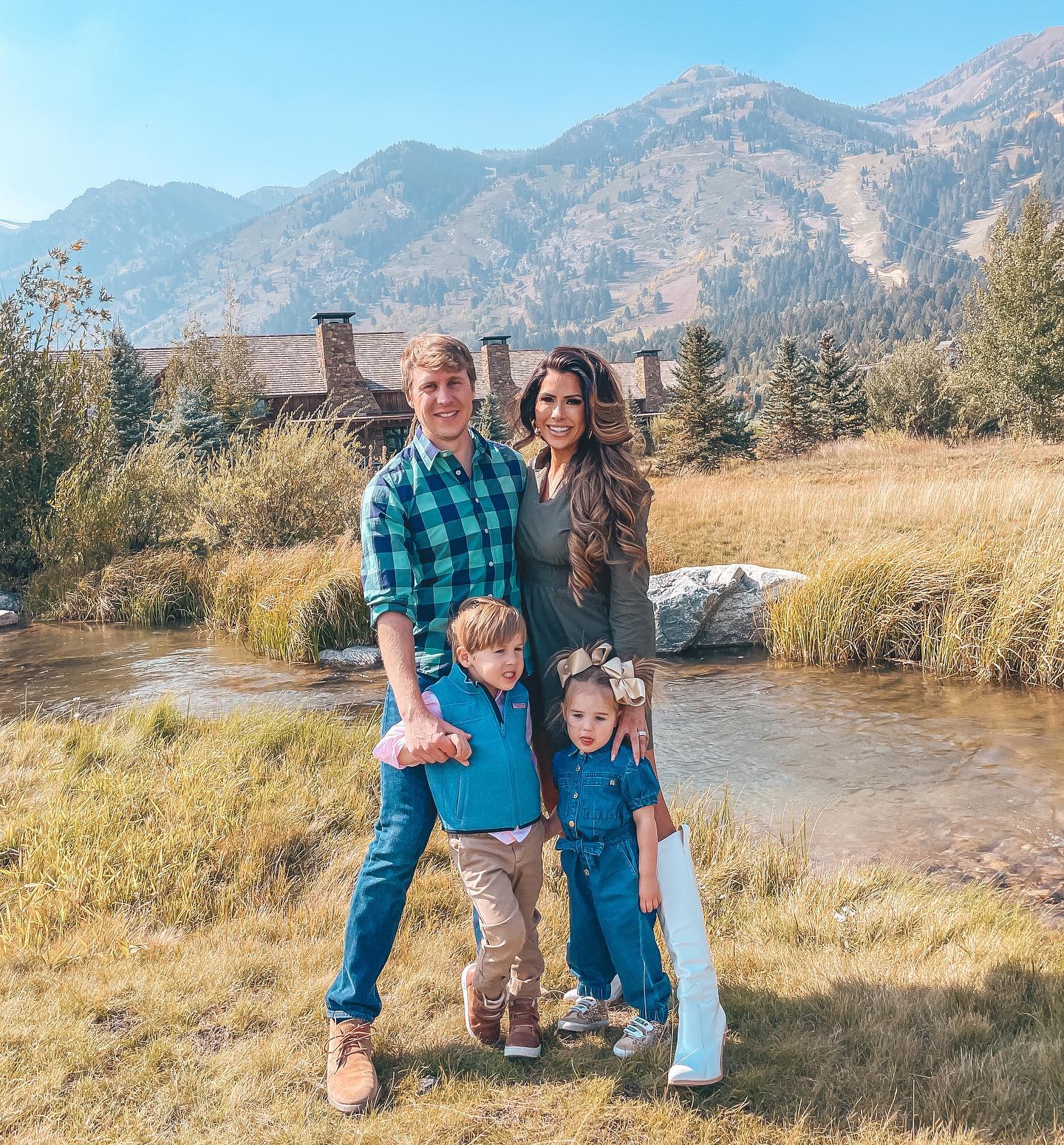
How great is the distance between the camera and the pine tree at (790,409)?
27.9 m

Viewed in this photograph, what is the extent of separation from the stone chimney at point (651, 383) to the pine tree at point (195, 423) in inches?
901

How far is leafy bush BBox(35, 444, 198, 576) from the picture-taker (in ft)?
36.0

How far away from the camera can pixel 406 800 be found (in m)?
2.30

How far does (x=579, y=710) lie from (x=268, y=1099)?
125 cm

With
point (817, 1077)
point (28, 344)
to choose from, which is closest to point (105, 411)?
point (28, 344)

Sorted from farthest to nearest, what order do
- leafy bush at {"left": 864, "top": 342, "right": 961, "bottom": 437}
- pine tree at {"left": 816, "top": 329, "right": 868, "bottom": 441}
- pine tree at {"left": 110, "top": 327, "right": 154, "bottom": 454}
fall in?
pine tree at {"left": 816, "top": 329, "right": 868, "bottom": 441} → leafy bush at {"left": 864, "top": 342, "right": 961, "bottom": 437} → pine tree at {"left": 110, "top": 327, "right": 154, "bottom": 454}

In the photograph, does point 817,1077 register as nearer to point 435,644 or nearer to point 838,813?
point 435,644

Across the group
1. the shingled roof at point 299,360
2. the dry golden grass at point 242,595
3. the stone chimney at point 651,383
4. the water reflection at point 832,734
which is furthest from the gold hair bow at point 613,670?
the stone chimney at point 651,383

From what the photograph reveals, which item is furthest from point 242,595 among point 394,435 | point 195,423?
point 394,435

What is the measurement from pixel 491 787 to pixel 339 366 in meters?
27.8

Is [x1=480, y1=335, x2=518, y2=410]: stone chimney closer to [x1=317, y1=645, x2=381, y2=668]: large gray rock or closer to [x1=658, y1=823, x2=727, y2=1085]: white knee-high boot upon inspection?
[x1=317, y1=645, x2=381, y2=668]: large gray rock

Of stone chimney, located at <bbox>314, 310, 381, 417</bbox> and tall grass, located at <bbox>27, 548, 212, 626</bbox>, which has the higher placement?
stone chimney, located at <bbox>314, 310, 381, 417</bbox>

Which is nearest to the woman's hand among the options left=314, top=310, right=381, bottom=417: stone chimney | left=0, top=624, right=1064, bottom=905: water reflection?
left=0, top=624, right=1064, bottom=905: water reflection

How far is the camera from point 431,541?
2.33m
